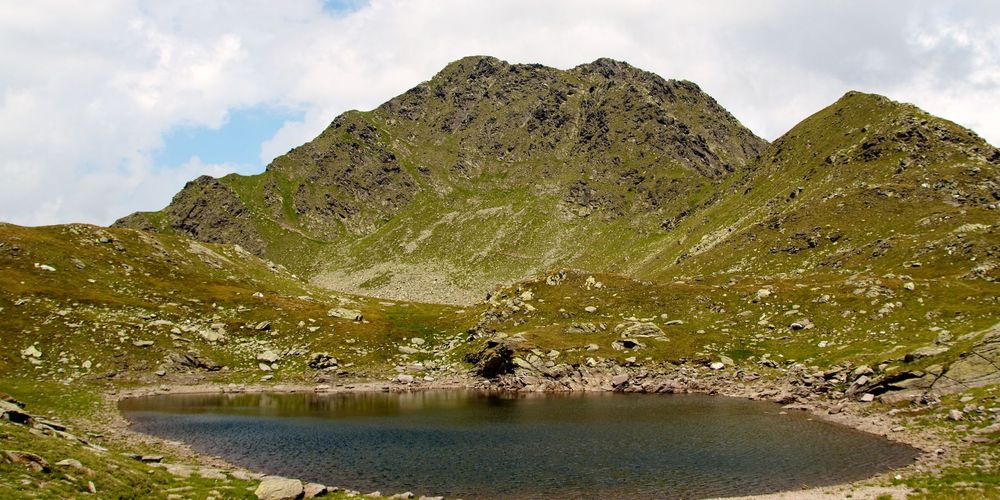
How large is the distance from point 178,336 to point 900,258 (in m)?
128

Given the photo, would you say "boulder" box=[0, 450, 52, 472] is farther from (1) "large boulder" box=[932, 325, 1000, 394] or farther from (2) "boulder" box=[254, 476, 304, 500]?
(1) "large boulder" box=[932, 325, 1000, 394]

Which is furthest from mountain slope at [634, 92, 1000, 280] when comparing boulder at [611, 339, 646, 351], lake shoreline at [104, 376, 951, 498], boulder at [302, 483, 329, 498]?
boulder at [302, 483, 329, 498]

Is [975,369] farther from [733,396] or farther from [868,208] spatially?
[868,208]

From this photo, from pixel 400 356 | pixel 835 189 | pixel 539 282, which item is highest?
pixel 835 189

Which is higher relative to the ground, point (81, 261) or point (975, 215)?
point (975, 215)

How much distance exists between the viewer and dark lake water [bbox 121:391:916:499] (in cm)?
3575

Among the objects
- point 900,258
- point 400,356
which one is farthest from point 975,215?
point 400,356

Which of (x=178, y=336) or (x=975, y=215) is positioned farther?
(x=975, y=215)

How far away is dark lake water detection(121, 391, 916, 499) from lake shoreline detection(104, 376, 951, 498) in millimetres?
1396

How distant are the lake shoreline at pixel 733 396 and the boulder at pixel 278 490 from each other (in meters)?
5.63

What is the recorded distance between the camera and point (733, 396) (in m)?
67.6

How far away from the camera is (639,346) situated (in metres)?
82.1

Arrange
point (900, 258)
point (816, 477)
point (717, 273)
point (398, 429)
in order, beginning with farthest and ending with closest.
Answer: point (717, 273), point (900, 258), point (398, 429), point (816, 477)

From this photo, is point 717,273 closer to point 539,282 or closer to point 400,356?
point 539,282
